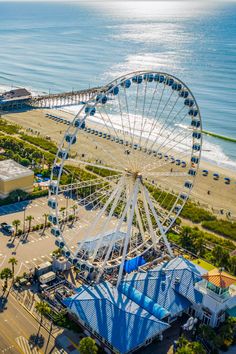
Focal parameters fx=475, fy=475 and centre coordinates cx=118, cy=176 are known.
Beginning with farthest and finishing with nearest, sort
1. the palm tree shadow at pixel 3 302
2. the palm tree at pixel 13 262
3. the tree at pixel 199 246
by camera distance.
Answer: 1. the tree at pixel 199 246
2. the palm tree at pixel 13 262
3. the palm tree shadow at pixel 3 302

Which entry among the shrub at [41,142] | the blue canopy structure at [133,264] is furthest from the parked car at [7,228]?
the shrub at [41,142]

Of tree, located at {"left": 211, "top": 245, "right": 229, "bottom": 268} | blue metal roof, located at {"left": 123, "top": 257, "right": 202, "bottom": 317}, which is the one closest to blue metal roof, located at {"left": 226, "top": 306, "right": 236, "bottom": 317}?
blue metal roof, located at {"left": 123, "top": 257, "right": 202, "bottom": 317}

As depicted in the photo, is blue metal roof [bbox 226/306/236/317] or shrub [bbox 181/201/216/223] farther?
shrub [bbox 181/201/216/223]

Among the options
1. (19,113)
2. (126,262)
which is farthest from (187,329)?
(19,113)

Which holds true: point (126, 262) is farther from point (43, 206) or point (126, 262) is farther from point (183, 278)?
point (43, 206)

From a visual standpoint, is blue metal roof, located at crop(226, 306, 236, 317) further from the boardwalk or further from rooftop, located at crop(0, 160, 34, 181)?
the boardwalk

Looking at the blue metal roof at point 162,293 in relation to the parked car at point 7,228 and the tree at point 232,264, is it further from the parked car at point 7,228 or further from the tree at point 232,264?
the parked car at point 7,228

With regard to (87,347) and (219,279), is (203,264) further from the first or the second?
(87,347)
